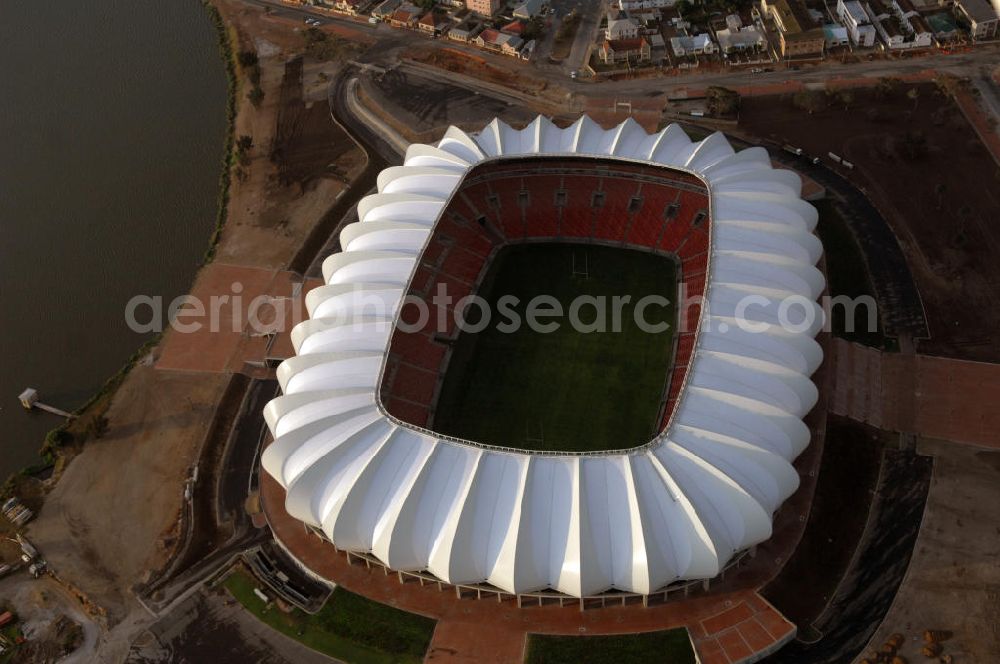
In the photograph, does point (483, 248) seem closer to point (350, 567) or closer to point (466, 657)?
point (350, 567)

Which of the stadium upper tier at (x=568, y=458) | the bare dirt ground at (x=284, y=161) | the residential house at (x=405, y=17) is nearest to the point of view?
the stadium upper tier at (x=568, y=458)

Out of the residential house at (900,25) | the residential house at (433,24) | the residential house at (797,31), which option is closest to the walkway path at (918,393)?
the residential house at (797,31)

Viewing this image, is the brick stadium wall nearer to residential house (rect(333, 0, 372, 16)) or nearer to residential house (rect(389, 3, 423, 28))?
residential house (rect(389, 3, 423, 28))

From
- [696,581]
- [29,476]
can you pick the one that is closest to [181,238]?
[29,476]

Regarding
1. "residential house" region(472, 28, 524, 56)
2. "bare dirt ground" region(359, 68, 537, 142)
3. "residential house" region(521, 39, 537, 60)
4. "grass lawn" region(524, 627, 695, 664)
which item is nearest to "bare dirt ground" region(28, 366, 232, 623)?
"grass lawn" region(524, 627, 695, 664)

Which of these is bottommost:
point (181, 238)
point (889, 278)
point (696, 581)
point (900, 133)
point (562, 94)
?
point (696, 581)

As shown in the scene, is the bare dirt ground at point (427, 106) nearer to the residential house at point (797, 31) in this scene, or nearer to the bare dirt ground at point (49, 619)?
the residential house at point (797, 31)
